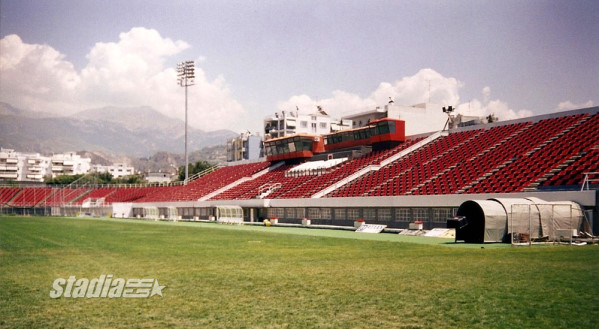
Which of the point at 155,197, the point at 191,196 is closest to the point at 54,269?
the point at 191,196

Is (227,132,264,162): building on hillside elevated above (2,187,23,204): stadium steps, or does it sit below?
above

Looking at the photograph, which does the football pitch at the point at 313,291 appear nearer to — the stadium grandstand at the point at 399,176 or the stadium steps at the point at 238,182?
the stadium grandstand at the point at 399,176

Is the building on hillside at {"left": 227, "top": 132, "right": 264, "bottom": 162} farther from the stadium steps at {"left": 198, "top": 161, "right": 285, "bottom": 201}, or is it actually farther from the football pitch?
the football pitch

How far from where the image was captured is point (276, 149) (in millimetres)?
84188

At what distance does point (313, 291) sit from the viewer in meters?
13.0

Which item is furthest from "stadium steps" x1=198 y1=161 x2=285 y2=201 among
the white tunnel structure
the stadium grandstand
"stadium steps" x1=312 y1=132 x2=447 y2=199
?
the white tunnel structure

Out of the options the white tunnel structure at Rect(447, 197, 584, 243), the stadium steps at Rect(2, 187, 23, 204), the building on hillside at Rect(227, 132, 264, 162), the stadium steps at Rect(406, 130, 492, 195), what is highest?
the building on hillside at Rect(227, 132, 264, 162)

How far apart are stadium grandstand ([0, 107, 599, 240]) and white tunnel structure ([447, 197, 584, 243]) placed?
131 cm

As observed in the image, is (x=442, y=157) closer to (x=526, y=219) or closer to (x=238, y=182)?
(x=526, y=219)

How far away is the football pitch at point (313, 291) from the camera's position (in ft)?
32.4

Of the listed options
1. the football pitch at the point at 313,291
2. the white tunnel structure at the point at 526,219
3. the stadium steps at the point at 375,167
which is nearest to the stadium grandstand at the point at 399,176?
the stadium steps at the point at 375,167

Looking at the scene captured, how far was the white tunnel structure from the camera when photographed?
27.9 meters

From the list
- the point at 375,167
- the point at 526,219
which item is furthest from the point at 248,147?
the point at 526,219

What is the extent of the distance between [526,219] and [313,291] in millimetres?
19142
